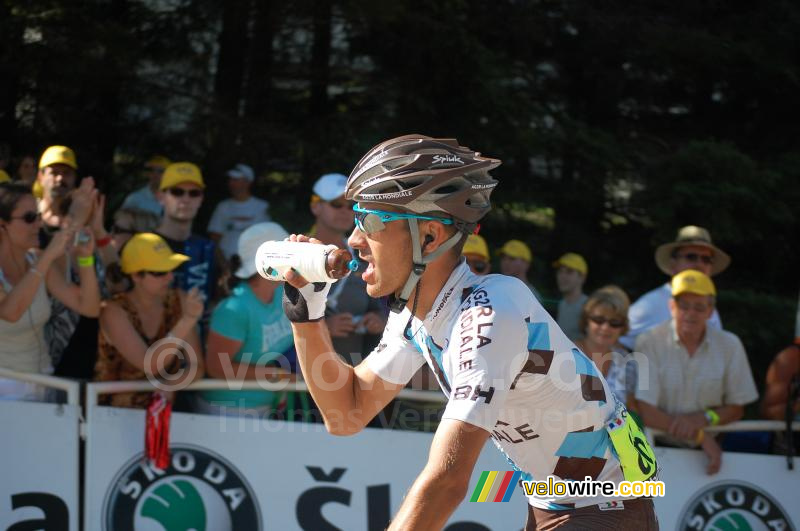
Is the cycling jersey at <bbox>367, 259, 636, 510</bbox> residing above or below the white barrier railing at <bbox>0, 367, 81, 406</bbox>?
below

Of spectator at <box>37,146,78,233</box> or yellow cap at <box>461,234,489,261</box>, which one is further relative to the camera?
yellow cap at <box>461,234,489,261</box>

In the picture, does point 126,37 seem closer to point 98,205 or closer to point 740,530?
point 98,205

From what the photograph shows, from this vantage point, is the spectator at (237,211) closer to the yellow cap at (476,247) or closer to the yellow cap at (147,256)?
the yellow cap at (147,256)

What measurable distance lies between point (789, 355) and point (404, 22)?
3992 mm

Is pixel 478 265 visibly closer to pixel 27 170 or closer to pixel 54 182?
pixel 54 182

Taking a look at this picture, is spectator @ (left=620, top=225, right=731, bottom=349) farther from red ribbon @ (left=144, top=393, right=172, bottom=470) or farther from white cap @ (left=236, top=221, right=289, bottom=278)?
red ribbon @ (left=144, top=393, right=172, bottom=470)

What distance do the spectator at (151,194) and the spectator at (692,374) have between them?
3.55m

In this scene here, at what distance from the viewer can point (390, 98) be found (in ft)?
28.3

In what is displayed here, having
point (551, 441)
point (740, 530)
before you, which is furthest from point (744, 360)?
point (551, 441)

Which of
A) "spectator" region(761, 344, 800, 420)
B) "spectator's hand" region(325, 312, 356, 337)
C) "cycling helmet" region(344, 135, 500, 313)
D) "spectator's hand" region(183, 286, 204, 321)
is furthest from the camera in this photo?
"spectator" region(761, 344, 800, 420)

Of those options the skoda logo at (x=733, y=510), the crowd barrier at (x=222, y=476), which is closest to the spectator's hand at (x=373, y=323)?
the crowd barrier at (x=222, y=476)

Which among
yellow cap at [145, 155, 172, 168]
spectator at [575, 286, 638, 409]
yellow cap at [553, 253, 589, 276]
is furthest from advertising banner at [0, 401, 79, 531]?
yellow cap at [553, 253, 589, 276]

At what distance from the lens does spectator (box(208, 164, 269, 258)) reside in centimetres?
738

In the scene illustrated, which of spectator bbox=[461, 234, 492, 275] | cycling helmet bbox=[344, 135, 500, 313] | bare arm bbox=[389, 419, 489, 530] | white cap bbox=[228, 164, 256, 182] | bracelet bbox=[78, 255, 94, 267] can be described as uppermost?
white cap bbox=[228, 164, 256, 182]
